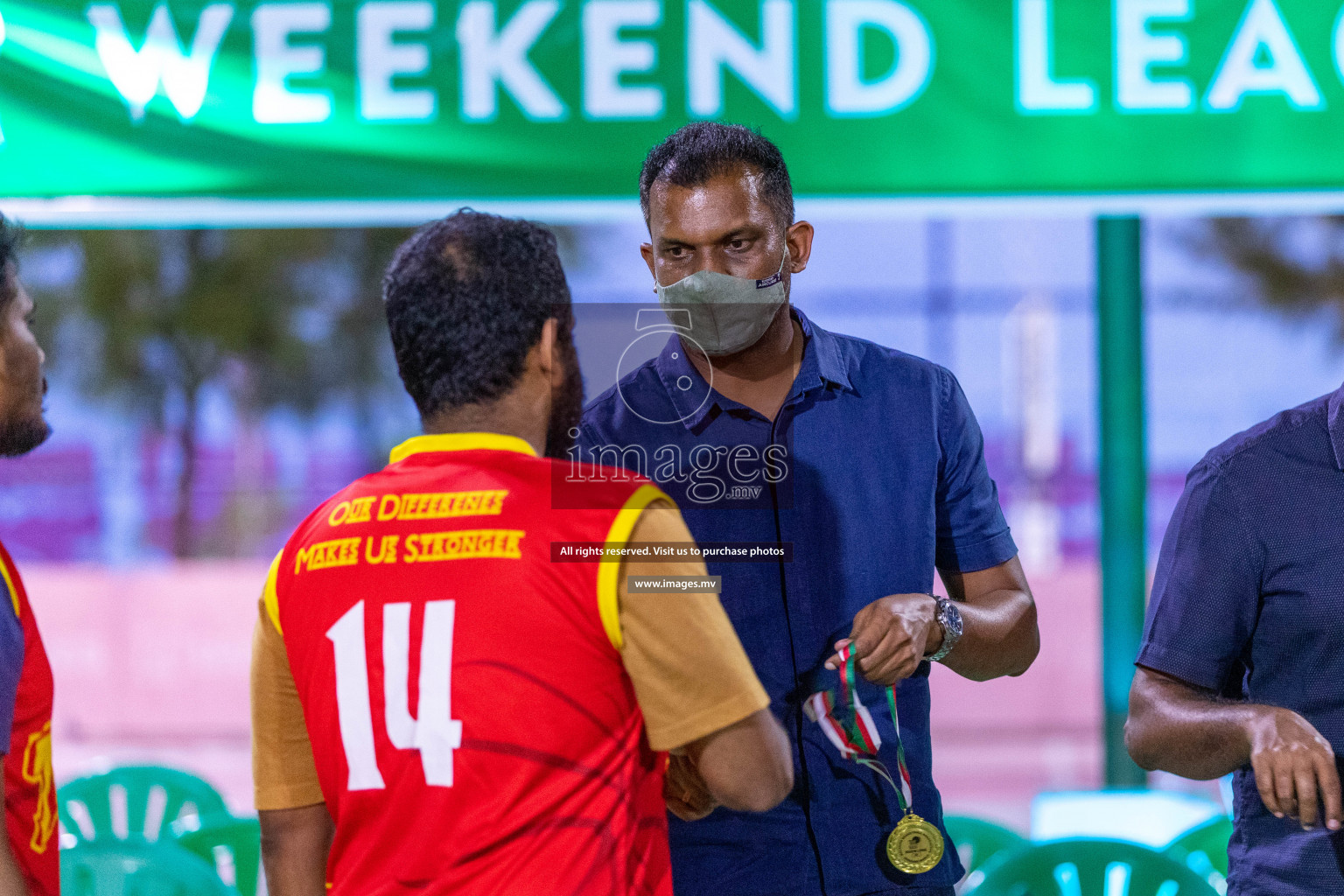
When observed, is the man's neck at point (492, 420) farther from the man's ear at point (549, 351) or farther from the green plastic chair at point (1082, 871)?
the green plastic chair at point (1082, 871)

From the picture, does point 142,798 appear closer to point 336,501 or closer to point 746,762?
point 336,501

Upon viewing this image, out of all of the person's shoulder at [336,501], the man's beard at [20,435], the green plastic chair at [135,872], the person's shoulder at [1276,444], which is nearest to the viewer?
the person's shoulder at [336,501]

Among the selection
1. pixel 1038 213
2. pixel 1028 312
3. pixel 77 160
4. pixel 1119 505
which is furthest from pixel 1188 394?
pixel 77 160

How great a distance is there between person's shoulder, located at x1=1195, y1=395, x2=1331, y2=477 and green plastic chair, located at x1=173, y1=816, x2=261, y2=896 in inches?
101

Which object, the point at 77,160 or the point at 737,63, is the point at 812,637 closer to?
the point at 737,63

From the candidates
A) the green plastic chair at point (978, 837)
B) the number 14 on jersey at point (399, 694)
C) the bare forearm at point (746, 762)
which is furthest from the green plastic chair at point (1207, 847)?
the number 14 on jersey at point (399, 694)

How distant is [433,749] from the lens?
130 centimetres

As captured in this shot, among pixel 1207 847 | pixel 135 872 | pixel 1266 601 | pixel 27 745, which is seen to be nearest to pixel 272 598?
pixel 27 745

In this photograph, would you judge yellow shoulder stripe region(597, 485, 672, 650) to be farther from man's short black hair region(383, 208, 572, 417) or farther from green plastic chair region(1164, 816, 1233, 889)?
green plastic chair region(1164, 816, 1233, 889)

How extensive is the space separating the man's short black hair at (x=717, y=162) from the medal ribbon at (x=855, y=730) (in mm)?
815

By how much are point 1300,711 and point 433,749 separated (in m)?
1.25

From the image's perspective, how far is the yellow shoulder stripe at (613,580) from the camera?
4.21 ft

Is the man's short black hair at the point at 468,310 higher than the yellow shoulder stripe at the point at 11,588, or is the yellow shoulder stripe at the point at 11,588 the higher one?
the man's short black hair at the point at 468,310

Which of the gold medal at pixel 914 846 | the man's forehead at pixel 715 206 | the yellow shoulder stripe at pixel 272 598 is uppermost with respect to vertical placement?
the man's forehead at pixel 715 206
